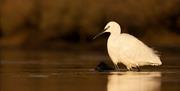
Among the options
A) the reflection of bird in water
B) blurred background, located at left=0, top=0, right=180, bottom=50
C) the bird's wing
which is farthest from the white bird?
blurred background, located at left=0, top=0, right=180, bottom=50

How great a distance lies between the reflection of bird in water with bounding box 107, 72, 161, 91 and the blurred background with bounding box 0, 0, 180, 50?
10688 mm

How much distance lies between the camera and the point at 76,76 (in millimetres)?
16297

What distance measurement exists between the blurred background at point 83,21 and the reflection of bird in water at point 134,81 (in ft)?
35.1

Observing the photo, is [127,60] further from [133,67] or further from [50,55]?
[50,55]

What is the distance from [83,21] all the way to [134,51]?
10.9 metres

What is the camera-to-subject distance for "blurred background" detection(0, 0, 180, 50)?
2802 centimetres

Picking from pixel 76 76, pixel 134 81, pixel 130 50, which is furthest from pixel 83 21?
pixel 134 81

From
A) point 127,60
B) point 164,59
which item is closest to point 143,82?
point 127,60

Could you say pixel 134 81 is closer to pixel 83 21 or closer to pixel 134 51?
pixel 134 51

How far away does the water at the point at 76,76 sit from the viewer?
1399 centimetres

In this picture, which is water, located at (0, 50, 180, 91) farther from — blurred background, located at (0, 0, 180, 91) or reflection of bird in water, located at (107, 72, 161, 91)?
blurred background, located at (0, 0, 180, 91)

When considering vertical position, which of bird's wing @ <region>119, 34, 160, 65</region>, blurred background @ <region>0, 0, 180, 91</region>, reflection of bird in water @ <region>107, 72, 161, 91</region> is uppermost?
blurred background @ <region>0, 0, 180, 91</region>

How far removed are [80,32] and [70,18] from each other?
0.61 metres

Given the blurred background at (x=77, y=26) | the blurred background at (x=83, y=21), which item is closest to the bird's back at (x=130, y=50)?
the blurred background at (x=77, y=26)
